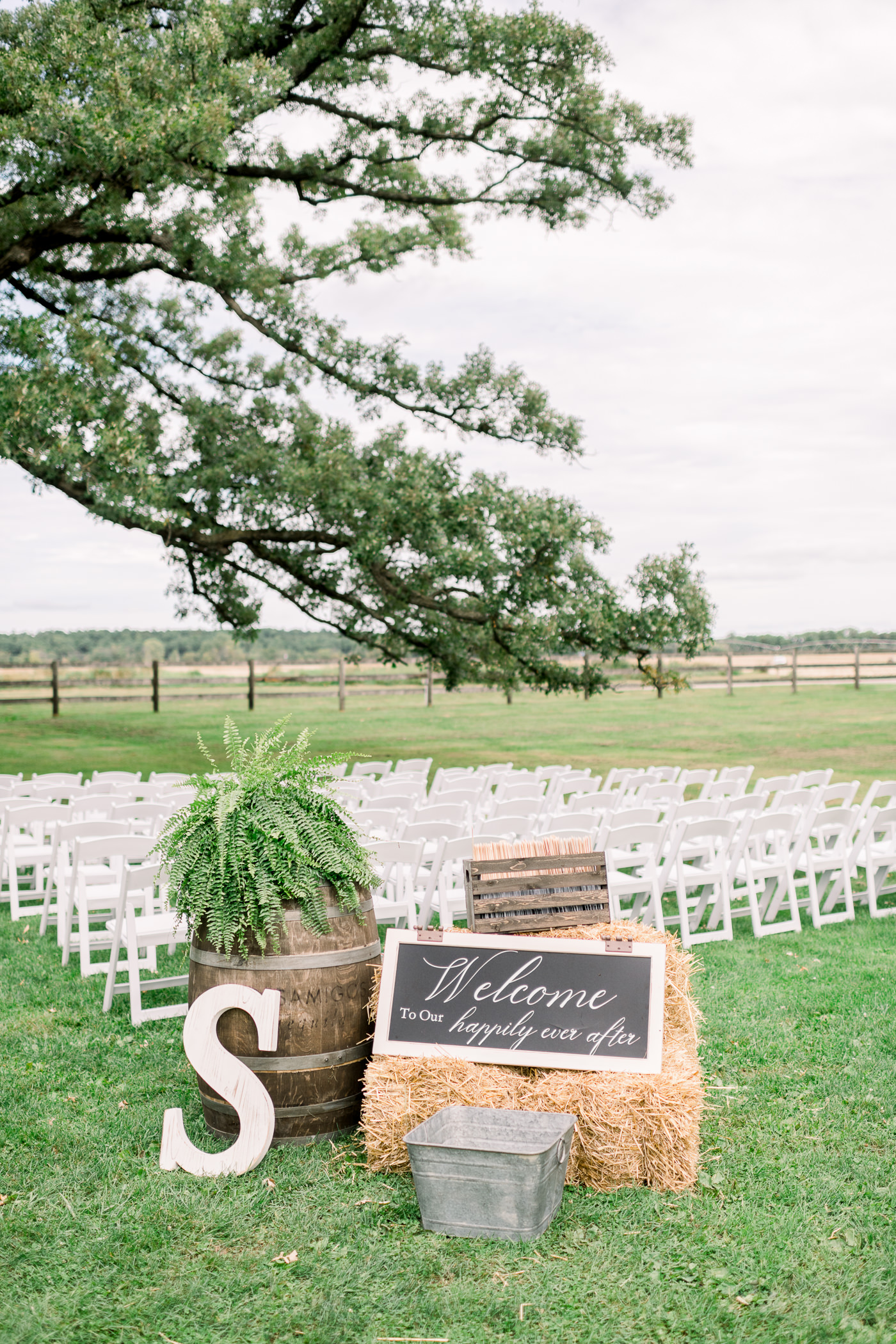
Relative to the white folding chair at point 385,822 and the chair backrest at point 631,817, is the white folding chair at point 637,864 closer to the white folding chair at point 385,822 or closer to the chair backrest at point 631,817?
the chair backrest at point 631,817

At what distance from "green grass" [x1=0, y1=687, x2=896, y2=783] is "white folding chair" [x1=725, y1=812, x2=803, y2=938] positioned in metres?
10.3

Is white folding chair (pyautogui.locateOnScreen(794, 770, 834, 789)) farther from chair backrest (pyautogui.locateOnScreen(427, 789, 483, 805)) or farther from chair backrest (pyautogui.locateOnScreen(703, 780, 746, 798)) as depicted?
chair backrest (pyautogui.locateOnScreen(427, 789, 483, 805))

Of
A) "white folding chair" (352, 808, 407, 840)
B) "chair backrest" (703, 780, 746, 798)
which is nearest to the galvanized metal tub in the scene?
"white folding chair" (352, 808, 407, 840)

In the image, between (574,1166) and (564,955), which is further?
(564,955)

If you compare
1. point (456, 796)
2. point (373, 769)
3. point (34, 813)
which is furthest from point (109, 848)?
point (373, 769)

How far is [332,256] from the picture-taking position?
18422 millimetres

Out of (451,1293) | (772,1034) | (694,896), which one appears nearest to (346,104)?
(694,896)

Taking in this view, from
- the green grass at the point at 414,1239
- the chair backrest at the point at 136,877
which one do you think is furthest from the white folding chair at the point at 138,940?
the green grass at the point at 414,1239

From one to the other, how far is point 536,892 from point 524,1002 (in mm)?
501

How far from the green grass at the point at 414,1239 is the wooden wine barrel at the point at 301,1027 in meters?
0.14

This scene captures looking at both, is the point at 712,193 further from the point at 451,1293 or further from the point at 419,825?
the point at 451,1293

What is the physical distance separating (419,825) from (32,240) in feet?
39.6

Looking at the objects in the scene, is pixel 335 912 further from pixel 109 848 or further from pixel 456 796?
pixel 456 796

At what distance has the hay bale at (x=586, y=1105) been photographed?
3.65 metres
